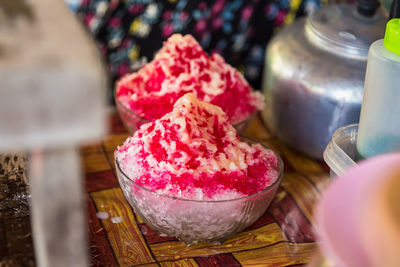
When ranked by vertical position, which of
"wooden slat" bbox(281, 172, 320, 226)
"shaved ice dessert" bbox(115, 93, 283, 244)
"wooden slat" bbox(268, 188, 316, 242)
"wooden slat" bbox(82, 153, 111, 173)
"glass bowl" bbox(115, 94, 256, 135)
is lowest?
"wooden slat" bbox(82, 153, 111, 173)

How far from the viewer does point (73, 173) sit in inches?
21.6

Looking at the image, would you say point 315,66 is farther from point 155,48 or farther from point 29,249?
point 29,249

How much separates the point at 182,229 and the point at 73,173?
1.31 ft

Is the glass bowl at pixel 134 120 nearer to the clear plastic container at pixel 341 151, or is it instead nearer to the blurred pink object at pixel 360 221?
the clear plastic container at pixel 341 151

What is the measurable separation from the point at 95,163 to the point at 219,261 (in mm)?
434

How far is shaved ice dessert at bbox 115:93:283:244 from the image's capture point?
877 millimetres

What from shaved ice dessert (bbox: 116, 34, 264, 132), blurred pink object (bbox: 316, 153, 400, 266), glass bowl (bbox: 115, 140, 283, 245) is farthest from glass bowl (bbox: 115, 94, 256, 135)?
blurred pink object (bbox: 316, 153, 400, 266)

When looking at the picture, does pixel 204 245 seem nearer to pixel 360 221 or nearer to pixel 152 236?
pixel 152 236

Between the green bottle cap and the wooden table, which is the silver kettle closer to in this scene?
the wooden table

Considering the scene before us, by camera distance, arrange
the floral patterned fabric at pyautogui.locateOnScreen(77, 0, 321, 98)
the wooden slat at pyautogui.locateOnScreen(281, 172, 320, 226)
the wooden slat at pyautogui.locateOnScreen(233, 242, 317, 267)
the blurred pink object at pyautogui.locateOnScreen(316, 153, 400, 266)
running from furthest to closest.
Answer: the floral patterned fabric at pyautogui.locateOnScreen(77, 0, 321, 98)
the wooden slat at pyautogui.locateOnScreen(281, 172, 320, 226)
the wooden slat at pyautogui.locateOnScreen(233, 242, 317, 267)
the blurred pink object at pyautogui.locateOnScreen(316, 153, 400, 266)

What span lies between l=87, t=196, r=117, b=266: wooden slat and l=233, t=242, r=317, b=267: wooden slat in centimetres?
23

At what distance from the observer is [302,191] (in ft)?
3.84

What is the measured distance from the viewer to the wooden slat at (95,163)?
3.96ft

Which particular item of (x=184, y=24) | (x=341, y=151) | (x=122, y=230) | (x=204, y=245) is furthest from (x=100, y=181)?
(x=184, y=24)
